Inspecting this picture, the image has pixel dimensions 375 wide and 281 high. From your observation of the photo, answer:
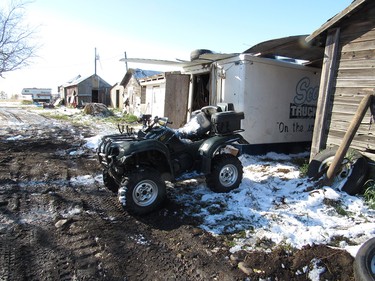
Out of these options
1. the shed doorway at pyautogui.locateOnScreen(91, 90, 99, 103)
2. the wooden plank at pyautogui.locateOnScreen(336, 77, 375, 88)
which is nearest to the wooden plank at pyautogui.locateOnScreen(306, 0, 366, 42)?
the wooden plank at pyautogui.locateOnScreen(336, 77, 375, 88)

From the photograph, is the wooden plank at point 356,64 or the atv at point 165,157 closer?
the atv at point 165,157

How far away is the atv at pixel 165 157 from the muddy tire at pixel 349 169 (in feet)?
5.12

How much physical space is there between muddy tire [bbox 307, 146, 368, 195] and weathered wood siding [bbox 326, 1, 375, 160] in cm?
28

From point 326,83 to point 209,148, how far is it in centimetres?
287

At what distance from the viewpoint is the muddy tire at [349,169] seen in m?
4.79

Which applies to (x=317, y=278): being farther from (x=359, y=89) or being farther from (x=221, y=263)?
(x=359, y=89)

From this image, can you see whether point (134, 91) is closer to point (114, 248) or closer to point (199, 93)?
point (199, 93)

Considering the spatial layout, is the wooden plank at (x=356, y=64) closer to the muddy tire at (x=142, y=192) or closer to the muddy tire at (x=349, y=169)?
the muddy tire at (x=349, y=169)

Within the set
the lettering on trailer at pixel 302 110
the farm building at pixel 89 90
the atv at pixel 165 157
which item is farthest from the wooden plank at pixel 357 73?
the farm building at pixel 89 90

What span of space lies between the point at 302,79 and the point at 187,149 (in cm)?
545

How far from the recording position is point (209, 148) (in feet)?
15.7

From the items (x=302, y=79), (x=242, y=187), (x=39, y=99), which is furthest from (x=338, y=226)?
(x=39, y=99)

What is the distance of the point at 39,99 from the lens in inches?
1811

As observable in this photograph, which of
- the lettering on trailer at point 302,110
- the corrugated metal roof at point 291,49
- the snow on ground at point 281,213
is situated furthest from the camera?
the lettering on trailer at point 302,110
